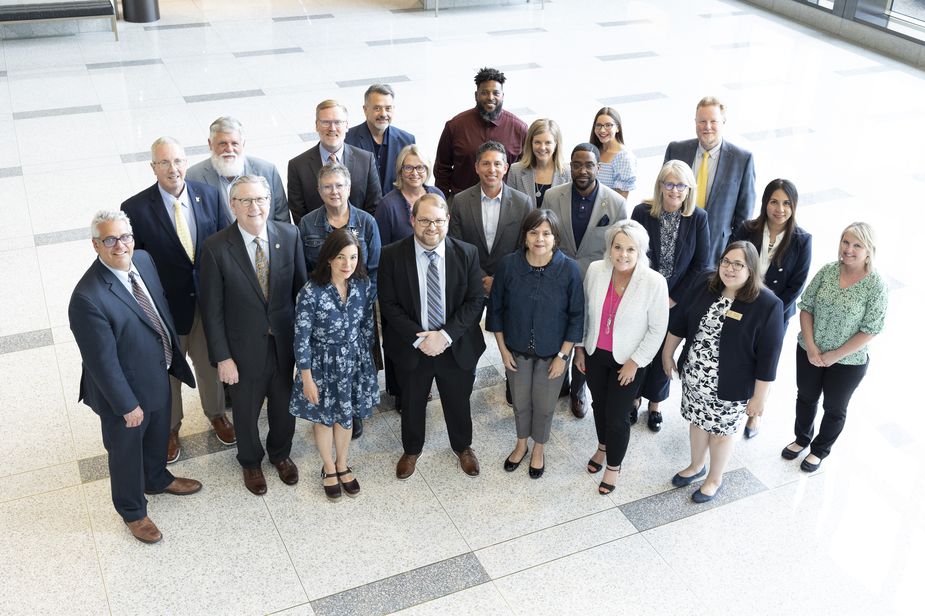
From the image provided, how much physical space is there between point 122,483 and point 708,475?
2.67 metres

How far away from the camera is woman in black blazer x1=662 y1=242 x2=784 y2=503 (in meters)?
3.62

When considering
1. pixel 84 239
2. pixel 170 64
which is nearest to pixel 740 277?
pixel 84 239

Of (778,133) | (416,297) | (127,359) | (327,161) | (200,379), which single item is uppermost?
(327,161)

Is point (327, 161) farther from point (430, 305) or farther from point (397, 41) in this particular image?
point (397, 41)

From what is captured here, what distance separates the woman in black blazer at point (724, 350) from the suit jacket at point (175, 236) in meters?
2.22

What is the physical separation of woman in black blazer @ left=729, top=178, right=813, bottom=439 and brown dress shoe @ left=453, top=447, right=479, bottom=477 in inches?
64.5

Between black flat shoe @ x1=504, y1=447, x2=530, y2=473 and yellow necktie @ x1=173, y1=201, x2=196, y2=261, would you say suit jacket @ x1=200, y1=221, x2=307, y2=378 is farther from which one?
black flat shoe @ x1=504, y1=447, x2=530, y2=473

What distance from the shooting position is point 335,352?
3762 millimetres

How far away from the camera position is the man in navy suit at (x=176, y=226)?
387 cm

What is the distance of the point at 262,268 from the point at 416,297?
688 millimetres

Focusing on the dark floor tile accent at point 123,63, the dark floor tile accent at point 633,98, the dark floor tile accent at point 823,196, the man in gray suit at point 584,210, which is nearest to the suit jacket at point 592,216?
the man in gray suit at point 584,210

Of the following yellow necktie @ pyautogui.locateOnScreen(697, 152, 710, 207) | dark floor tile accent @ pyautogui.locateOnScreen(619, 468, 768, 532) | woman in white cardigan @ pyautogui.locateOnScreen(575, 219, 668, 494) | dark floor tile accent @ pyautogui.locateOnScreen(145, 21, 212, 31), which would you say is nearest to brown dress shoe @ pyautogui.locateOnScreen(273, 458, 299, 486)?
woman in white cardigan @ pyautogui.locateOnScreen(575, 219, 668, 494)

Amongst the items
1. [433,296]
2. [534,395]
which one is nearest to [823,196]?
[534,395]

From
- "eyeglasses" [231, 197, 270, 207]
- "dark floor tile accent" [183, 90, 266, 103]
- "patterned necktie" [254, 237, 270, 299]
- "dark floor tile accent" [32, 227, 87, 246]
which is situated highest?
"eyeglasses" [231, 197, 270, 207]
